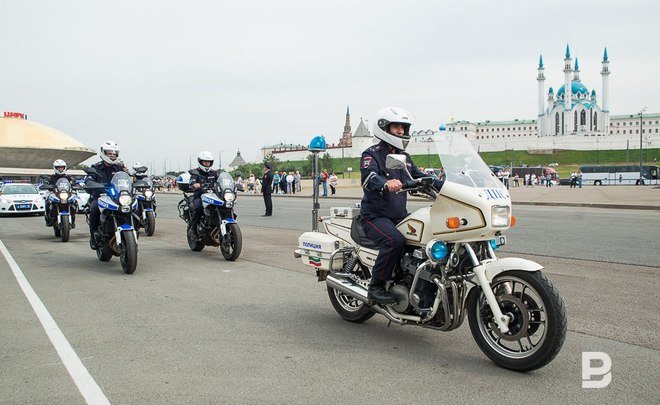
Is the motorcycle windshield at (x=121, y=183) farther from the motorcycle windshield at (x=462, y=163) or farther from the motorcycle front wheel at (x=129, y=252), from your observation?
the motorcycle windshield at (x=462, y=163)

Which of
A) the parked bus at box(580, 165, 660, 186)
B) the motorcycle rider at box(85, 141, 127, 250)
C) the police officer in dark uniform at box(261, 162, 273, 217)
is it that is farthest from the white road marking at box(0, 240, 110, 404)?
the parked bus at box(580, 165, 660, 186)

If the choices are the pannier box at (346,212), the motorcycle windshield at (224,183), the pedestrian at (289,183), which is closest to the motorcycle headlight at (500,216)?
the pannier box at (346,212)

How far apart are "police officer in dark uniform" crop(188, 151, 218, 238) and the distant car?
13.7 m

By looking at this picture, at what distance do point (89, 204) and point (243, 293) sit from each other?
14.7 feet

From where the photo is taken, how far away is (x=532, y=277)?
13.1 feet

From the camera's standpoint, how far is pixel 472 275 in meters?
4.36

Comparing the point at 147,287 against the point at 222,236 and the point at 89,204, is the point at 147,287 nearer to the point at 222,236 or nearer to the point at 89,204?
the point at 222,236

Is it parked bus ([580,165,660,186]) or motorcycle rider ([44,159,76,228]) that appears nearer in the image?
motorcycle rider ([44,159,76,228])

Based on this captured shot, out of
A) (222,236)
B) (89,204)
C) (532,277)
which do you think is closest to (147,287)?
(222,236)

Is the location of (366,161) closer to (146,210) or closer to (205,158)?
(205,158)

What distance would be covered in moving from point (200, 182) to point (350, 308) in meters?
6.32

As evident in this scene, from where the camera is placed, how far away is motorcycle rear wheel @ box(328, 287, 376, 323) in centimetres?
563

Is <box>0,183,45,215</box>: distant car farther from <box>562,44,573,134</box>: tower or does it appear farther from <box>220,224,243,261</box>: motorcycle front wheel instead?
<box>562,44,573,134</box>: tower

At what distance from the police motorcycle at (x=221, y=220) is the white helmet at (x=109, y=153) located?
1443 millimetres
